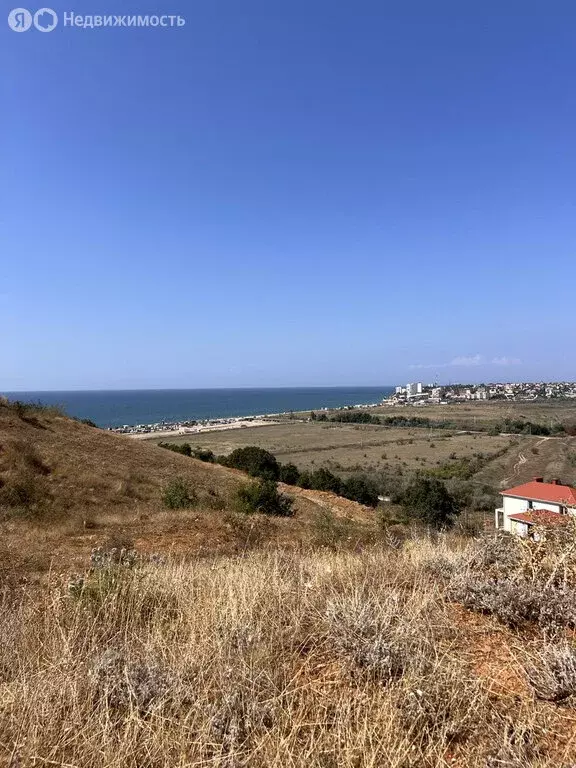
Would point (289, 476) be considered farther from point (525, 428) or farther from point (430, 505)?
point (525, 428)

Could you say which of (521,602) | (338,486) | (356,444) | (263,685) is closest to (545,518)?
(521,602)

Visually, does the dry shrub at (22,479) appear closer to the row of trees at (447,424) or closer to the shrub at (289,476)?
the shrub at (289,476)

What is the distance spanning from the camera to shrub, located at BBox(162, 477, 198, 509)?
51.9 ft

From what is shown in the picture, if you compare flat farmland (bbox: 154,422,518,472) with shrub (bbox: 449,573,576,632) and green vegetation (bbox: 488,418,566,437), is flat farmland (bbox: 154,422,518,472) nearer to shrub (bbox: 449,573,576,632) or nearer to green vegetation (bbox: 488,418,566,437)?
green vegetation (bbox: 488,418,566,437)

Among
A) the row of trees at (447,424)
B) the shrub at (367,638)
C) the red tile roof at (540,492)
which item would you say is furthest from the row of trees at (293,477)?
the row of trees at (447,424)

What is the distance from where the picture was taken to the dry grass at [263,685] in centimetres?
212

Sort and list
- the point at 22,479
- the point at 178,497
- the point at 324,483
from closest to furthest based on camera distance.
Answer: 1. the point at 22,479
2. the point at 178,497
3. the point at 324,483

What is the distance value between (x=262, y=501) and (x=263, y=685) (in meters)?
14.7

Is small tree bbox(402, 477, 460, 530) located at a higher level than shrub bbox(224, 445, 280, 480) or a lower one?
lower

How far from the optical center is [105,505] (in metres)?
15.4

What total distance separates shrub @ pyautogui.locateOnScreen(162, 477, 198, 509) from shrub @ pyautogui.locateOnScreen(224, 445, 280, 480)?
9.65 metres

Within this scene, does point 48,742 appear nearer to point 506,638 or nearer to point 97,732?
point 97,732

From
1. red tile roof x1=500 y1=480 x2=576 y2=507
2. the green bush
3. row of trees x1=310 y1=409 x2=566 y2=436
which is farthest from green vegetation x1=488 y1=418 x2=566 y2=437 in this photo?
the green bush

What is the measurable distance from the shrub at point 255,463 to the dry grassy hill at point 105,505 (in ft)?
6.90
